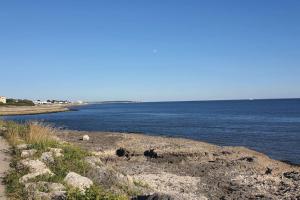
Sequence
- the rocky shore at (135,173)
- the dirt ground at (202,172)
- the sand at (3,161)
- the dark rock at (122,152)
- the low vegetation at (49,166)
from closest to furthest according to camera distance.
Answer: the low vegetation at (49,166), the sand at (3,161), the rocky shore at (135,173), the dirt ground at (202,172), the dark rock at (122,152)

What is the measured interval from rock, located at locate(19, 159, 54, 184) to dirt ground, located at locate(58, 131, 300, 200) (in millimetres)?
4535

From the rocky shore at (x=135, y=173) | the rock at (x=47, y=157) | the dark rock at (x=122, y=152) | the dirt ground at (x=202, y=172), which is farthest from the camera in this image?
the dark rock at (x=122, y=152)

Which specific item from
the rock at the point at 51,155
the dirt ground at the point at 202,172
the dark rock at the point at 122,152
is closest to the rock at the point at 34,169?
the rock at the point at 51,155

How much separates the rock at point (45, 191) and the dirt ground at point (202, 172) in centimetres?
501

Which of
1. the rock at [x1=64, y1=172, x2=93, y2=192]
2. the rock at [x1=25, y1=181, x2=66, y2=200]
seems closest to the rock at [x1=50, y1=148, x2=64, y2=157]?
the rock at [x1=64, y1=172, x2=93, y2=192]

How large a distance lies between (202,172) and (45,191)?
14.2 meters

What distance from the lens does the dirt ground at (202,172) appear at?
763 inches

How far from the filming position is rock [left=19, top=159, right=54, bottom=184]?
13367 mm

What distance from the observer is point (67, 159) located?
17.2 m

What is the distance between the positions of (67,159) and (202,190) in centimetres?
642

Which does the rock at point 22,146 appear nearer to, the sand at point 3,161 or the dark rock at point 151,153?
the sand at point 3,161

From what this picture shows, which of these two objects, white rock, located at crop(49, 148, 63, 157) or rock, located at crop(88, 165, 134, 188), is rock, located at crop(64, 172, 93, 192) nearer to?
rock, located at crop(88, 165, 134, 188)

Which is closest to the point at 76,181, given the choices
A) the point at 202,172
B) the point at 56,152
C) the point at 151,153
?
the point at 56,152

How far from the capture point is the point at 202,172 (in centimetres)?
2478
